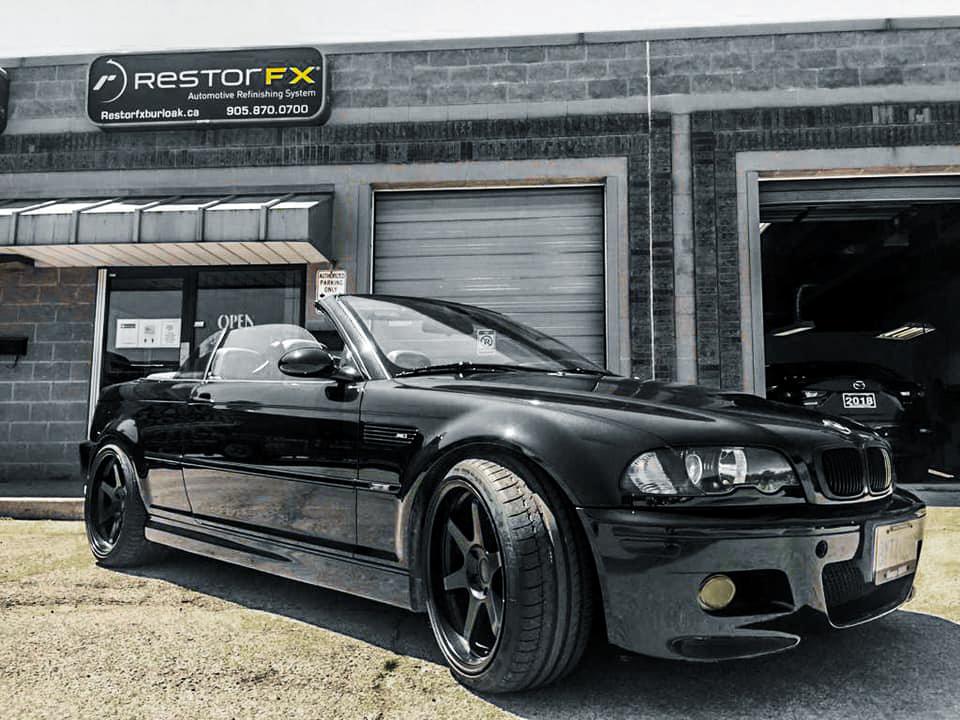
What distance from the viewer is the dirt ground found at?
6.53 feet

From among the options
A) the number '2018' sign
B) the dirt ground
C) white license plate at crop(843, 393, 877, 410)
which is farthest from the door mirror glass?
the number '2018' sign

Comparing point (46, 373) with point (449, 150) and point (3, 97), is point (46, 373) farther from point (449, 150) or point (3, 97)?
point (449, 150)

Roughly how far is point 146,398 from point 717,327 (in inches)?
206

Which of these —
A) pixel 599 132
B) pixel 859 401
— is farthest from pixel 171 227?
pixel 859 401

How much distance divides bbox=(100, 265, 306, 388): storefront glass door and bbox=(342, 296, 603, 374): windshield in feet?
16.1

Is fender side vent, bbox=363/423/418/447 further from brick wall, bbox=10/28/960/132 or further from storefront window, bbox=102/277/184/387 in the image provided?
storefront window, bbox=102/277/184/387

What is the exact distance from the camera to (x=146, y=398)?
373 centimetres

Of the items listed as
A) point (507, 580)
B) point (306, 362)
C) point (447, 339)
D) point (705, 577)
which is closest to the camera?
point (705, 577)

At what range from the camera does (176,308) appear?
802 centimetres

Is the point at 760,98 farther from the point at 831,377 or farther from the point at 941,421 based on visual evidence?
the point at 941,421

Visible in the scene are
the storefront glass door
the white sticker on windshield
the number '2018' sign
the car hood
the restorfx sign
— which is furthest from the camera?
the number '2018' sign

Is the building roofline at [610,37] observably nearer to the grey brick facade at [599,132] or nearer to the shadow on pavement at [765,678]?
the grey brick facade at [599,132]

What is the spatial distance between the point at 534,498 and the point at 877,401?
6.22 m

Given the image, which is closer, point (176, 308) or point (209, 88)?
point (209, 88)
